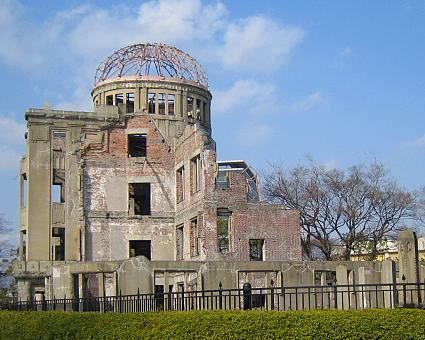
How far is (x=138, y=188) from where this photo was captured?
42.3 m

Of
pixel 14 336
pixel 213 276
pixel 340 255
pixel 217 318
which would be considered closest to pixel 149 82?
pixel 340 255

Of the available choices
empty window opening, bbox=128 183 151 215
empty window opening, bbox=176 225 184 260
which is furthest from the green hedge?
empty window opening, bbox=128 183 151 215

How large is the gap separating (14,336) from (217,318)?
7.12m

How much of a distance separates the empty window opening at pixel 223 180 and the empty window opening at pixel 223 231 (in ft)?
4.39

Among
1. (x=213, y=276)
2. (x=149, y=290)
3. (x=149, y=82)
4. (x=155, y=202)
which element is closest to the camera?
(x=149, y=290)

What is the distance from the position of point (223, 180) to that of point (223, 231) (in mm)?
4561

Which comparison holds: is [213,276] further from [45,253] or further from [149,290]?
[45,253]

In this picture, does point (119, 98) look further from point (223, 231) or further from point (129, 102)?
point (223, 231)

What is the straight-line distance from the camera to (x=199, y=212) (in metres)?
35.7

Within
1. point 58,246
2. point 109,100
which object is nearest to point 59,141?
point 109,100

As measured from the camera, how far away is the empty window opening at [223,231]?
115ft

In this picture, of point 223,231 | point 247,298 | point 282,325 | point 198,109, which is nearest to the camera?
point 282,325

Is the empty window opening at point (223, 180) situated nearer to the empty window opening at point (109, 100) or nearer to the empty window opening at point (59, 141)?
the empty window opening at point (109, 100)

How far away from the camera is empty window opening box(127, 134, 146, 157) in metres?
42.0
